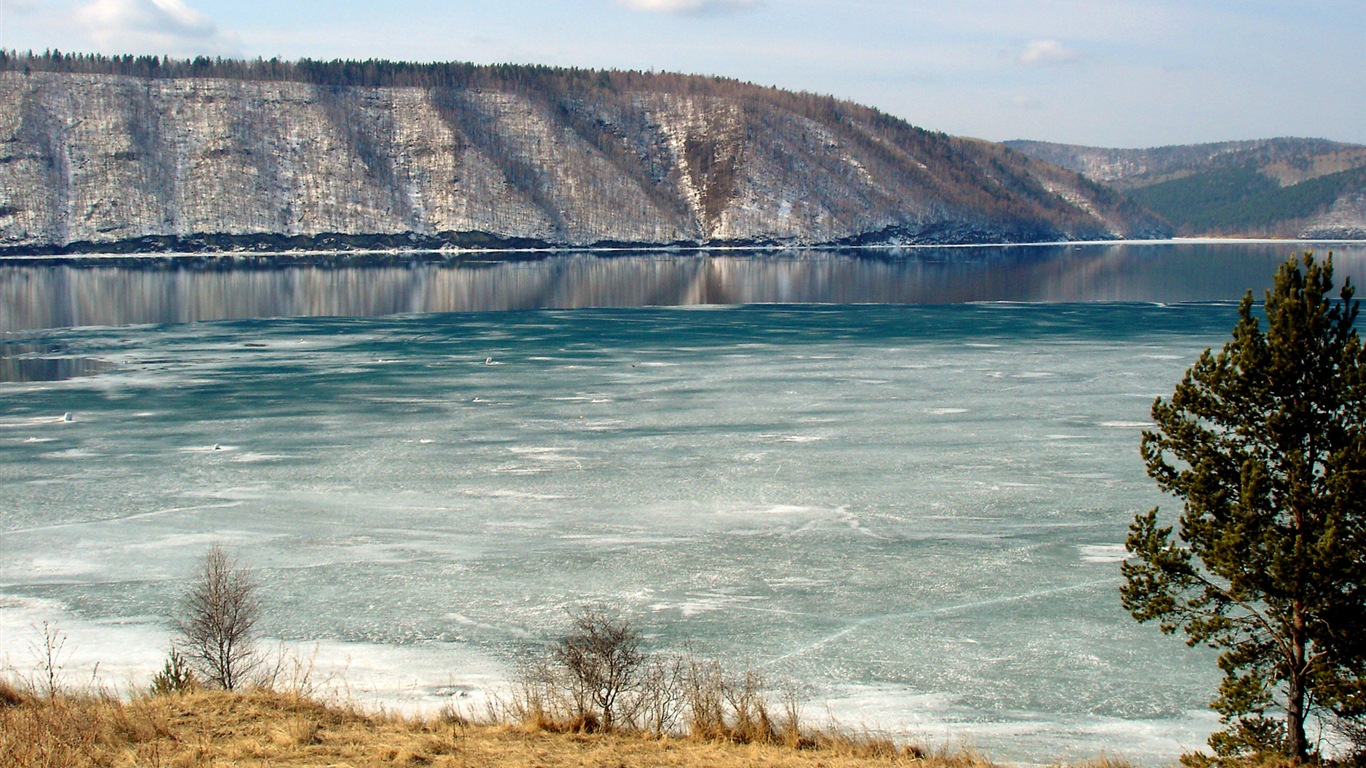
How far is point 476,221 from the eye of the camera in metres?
134

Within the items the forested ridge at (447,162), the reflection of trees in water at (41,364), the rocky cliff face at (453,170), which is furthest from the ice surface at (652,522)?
the forested ridge at (447,162)

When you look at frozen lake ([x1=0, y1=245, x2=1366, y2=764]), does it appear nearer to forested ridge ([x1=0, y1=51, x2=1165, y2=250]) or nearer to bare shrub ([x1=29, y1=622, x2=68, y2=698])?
bare shrub ([x1=29, y1=622, x2=68, y2=698])

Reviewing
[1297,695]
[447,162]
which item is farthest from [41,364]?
[447,162]

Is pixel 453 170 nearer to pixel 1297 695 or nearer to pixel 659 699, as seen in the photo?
pixel 659 699

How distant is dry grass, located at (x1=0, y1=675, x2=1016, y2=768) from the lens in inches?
319

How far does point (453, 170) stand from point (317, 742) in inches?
5379

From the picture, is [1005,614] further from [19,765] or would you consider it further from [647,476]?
[19,765]

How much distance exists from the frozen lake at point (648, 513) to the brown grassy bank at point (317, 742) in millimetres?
936

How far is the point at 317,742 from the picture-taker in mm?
8703

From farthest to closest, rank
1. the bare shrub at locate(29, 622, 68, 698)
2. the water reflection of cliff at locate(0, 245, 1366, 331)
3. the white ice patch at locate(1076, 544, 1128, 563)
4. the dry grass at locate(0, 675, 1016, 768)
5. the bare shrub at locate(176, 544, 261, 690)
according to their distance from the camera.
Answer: the water reflection of cliff at locate(0, 245, 1366, 331)
the white ice patch at locate(1076, 544, 1128, 563)
the bare shrub at locate(176, 544, 261, 690)
the bare shrub at locate(29, 622, 68, 698)
the dry grass at locate(0, 675, 1016, 768)

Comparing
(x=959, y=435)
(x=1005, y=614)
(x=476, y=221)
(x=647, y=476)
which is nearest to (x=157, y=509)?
(x=647, y=476)

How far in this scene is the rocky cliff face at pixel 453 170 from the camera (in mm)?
125500

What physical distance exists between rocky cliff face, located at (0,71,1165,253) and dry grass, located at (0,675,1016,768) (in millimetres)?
120902

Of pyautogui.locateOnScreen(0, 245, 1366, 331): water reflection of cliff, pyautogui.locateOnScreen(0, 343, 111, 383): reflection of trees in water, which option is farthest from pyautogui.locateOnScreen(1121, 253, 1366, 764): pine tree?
pyautogui.locateOnScreen(0, 245, 1366, 331): water reflection of cliff
